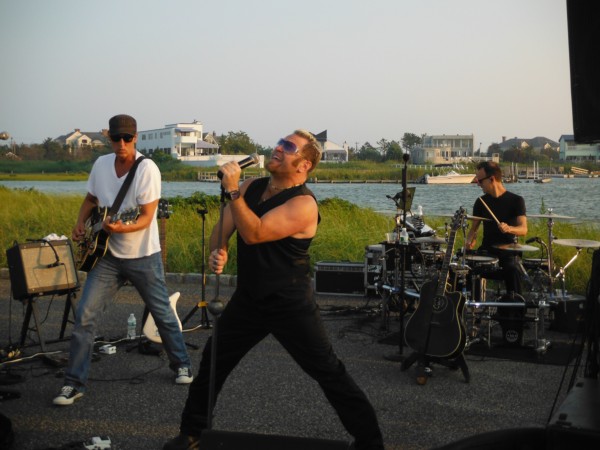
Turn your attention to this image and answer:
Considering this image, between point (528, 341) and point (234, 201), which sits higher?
point (234, 201)

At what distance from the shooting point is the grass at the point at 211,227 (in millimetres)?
13109

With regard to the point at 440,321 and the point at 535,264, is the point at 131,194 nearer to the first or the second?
the point at 440,321

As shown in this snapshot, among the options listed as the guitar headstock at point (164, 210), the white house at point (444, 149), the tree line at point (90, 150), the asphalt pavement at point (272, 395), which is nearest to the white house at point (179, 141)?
the tree line at point (90, 150)

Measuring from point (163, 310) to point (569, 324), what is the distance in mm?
4895

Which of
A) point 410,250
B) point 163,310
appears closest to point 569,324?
point 410,250

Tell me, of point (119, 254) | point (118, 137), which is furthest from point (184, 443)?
point (118, 137)

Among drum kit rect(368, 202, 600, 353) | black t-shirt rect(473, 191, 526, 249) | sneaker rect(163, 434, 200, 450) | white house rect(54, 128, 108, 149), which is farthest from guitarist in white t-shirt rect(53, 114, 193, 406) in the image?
white house rect(54, 128, 108, 149)

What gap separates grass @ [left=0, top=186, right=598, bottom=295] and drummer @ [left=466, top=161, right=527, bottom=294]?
2.36 meters

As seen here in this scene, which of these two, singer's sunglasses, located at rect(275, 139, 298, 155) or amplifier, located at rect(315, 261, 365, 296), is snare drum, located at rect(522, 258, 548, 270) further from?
singer's sunglasses, located at rect(275, 139, 298, 155)

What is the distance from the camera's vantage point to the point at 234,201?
3.97m

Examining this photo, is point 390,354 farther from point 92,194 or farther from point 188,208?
point 188,208

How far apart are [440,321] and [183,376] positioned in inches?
94.2

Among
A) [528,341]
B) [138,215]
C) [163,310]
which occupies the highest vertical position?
[138,215]

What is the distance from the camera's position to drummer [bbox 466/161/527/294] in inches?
330
